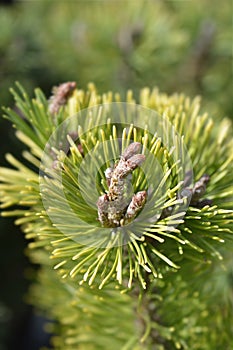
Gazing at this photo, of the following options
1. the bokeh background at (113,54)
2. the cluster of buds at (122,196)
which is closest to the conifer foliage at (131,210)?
the cluster of buds at (122,196)

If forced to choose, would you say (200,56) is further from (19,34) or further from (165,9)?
(19,34)

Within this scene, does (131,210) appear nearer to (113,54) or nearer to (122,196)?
(122,196)

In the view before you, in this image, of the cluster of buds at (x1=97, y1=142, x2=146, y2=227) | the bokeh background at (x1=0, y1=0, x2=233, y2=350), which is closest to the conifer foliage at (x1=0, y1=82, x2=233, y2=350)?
the cluster of buds at (x1=97, y1=142, x2=146, y2=227)

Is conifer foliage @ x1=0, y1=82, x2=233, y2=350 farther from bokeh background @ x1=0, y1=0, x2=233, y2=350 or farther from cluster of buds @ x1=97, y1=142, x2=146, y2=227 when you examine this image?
bokeh background @ x1=0, y1=0, x2=233, y2=350

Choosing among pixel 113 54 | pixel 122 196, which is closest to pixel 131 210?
pixel 122 196

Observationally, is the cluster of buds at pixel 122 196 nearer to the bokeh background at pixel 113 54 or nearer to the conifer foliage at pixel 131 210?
the conifer foliage at pixel 131 210

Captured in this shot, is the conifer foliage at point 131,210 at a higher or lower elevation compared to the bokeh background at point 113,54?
lower

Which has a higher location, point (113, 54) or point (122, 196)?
point (113, 54)
